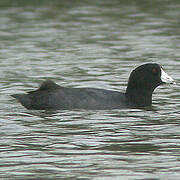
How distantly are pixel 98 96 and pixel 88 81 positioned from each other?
3034 mm

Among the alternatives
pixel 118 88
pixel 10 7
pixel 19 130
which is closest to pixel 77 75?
pixel 118 88

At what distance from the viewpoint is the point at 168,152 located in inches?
371

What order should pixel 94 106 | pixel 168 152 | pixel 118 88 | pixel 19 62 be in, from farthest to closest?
pixel 19 62 < pixel 118 88 < pixel 94 106 < pixel 168 152

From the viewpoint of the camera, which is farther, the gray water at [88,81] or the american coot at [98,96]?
the american coot at [98,96]

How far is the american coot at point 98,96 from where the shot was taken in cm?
1288

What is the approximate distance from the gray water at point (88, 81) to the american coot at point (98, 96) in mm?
212

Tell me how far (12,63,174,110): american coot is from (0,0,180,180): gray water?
212 millimetres

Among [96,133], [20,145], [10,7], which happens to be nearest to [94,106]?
[96,133]

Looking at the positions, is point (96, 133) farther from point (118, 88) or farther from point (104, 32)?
point (104, 32)

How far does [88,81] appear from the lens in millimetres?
A: 15922

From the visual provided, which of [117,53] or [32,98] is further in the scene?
[117,53]

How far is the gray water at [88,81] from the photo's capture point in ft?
29.3

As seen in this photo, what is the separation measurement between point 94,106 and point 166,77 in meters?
1.51

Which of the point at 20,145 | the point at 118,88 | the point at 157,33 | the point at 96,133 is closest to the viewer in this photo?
the point at 20,145
